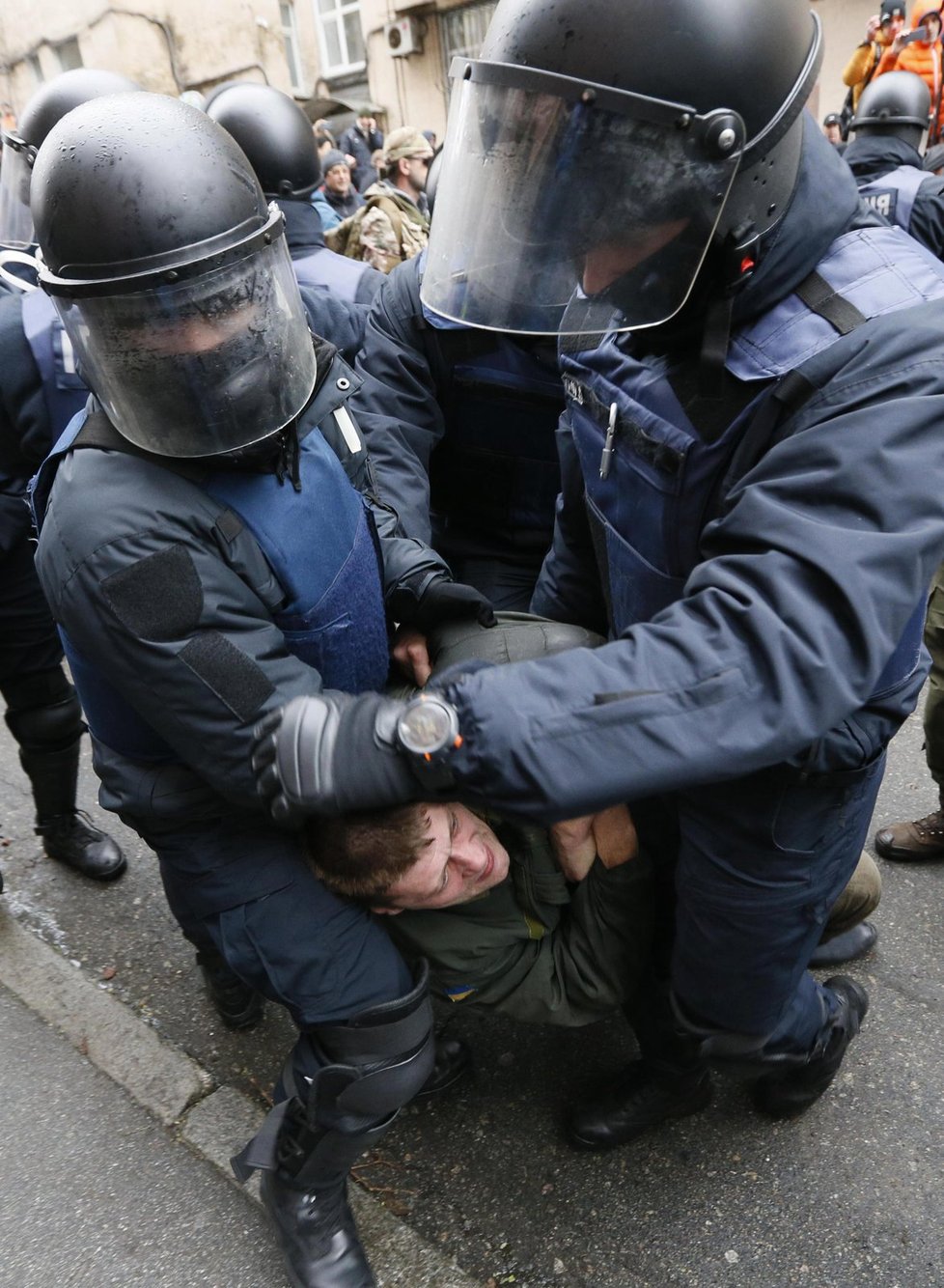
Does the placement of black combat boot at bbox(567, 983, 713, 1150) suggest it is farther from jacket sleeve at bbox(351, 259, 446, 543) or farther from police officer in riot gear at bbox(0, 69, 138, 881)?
police officer in riot gear at bbox(0, 69, 138, 881)

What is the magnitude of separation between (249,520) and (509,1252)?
1.46 m

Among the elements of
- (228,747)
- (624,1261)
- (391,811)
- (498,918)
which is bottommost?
(624,1261)

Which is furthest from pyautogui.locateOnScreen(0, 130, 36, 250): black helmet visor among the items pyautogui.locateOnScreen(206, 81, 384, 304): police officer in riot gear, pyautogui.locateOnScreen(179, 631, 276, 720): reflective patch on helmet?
pyautogui.locateOnScreen(179, 631, 276, 720): reflective patch on helmet

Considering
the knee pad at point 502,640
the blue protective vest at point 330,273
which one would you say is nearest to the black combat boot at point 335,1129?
the knee pad at point 502,640

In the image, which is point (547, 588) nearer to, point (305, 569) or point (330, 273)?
point (305, 569)

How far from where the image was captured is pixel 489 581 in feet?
8.91

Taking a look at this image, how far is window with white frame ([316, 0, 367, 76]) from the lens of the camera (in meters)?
15.8

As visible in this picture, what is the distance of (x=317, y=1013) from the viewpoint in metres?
1.60

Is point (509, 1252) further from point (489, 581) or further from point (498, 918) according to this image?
point (489, 581)

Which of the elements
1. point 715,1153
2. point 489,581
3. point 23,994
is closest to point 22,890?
point 23,994

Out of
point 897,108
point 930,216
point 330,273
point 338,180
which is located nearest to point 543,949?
point 330,273

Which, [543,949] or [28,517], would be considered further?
[28,517]

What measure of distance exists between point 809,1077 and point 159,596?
1584mm

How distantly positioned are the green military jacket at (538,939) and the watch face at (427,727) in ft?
2.43
